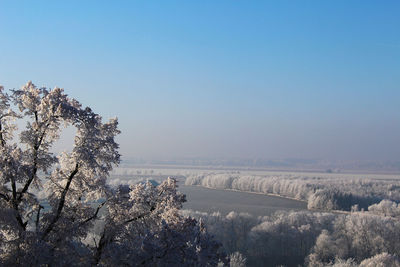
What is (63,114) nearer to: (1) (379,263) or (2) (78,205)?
(2) (78,205)

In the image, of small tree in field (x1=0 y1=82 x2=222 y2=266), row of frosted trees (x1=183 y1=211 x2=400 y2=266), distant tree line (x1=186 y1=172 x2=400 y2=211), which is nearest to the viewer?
small tree in field (x1=0 y1=82 x2=222 y2=266)

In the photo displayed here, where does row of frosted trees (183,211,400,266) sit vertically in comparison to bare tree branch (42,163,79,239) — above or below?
below

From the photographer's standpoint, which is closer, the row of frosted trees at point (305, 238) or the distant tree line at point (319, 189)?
the row of frosted trees at point (305, 238)

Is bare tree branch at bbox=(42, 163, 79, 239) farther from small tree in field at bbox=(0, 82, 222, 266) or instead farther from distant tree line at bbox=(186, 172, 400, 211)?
distant tree line at bbox=(186, 172, 400, 211)

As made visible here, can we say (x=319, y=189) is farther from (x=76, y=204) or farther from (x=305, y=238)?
(x=76, y=204)

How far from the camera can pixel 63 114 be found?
11.5 m

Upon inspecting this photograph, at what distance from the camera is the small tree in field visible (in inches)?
424

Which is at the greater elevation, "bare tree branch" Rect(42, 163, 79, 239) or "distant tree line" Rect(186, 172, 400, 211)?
"bare tree branch" Rect(42, 163, 79, 239)

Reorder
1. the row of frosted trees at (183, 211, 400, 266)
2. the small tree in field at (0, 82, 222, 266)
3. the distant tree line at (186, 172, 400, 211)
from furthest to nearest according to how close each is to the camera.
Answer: the distant tree line at (186, 172, 400, 211)
the row of frosted trees at (183, 211, 400, 266)
the small tree in field at (0, 82, 222, 266)

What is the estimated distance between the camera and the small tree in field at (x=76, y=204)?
35.3 feet

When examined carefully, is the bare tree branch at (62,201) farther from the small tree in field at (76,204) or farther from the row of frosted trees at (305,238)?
the row of frosted trees at (305,238)

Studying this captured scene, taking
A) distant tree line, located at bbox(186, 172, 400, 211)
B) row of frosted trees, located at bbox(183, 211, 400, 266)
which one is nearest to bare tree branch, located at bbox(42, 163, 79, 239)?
row of frosted trees, located at bbox(183, 211, 400, 266)

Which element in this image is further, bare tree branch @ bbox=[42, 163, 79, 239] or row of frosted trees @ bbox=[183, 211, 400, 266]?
row of frosted trees @ bbox=[183, 211, 400, 266]

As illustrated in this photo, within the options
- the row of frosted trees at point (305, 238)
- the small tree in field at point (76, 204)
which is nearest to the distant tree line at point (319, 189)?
the row of frosted trees at point (305, 238)
